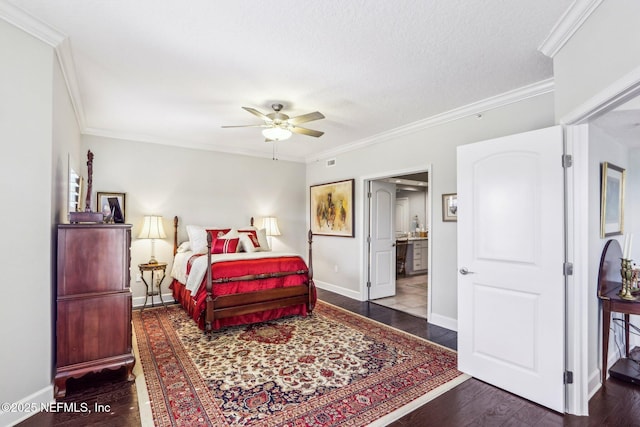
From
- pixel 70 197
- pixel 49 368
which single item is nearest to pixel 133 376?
pixel 49 368

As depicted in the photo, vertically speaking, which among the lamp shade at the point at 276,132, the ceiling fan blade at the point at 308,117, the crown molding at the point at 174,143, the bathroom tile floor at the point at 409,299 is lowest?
the bathroom tile floor at the point at 409,299

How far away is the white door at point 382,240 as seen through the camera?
17.5 feet

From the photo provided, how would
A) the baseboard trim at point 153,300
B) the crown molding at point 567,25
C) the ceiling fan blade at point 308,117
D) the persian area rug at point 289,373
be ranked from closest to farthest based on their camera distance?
the crown molding at point 567,25 < the persian area rug at point 289,373 < the ceiling fan blade at point 308,117 < the baseboard trim at point 153,300

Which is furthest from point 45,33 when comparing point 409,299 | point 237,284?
point 409,299

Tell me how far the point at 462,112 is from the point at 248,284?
3385 millimetres

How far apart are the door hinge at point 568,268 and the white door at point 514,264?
1.2 inches

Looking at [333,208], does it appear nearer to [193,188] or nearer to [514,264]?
[193,188]

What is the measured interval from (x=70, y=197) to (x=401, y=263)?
6.55 meters

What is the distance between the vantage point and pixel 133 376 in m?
2.63

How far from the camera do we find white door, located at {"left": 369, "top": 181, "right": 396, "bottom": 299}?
534 centimetres

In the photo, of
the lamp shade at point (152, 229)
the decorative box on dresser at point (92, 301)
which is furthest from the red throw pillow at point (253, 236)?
the decorative box on dresser at point (92, 301)

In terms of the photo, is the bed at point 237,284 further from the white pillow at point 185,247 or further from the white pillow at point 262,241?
the white pillow at point 262,241

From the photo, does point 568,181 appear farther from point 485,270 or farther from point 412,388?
point 412,388

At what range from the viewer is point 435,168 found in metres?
4.09
